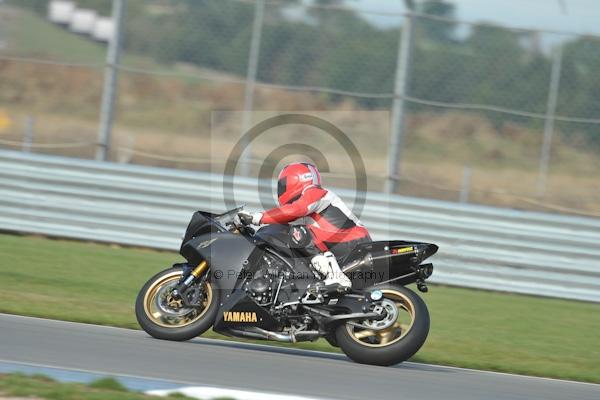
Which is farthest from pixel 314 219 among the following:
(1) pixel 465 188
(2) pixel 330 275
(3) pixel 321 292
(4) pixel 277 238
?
(1) pixel 465 188

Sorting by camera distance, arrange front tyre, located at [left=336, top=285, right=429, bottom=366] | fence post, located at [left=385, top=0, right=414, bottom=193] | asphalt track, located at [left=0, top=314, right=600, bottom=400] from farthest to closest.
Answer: fence post, located at [left=385, top=0, right=414, bottom=193]
front tyre, located at [left=336, top=285, right=429, bottom=366]
asphalt track, located at [left=0, top=314, right=600, bottom=400]

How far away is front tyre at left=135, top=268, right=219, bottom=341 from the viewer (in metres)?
7.82

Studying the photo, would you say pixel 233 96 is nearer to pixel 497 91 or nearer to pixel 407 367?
pixel 497 91

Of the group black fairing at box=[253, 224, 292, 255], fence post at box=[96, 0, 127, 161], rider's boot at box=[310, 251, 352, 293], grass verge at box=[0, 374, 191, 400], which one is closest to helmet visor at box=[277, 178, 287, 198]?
black fairing at box=[253, 224, 292, 255]

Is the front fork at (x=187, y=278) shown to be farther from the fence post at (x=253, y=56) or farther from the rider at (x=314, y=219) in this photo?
the fence post at (x=253, y=56)

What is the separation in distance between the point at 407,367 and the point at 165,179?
19.4 feet

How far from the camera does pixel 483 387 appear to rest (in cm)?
707

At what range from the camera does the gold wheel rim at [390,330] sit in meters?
7.44

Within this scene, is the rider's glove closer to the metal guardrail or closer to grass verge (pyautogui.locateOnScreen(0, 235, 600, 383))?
grass verge (pyautogui.locateOnScreen(0, 235, 600, 383))

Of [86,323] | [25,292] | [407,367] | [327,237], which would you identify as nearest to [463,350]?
Result: [407,367]

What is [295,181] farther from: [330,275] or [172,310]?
[172,310]

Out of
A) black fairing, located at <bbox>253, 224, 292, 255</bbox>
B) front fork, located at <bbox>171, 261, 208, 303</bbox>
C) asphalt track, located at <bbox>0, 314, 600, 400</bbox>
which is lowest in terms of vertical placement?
asphalt track, located at <bbox>0, 314, 600, 400</bbox>

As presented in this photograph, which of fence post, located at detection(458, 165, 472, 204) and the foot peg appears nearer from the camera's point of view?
the foot peg

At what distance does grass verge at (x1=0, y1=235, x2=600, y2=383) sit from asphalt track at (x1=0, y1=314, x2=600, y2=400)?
51 cm
